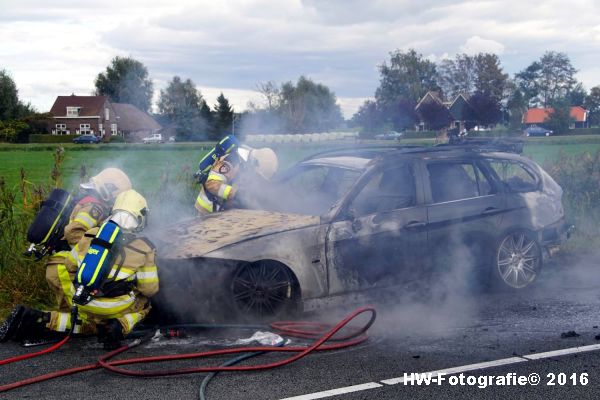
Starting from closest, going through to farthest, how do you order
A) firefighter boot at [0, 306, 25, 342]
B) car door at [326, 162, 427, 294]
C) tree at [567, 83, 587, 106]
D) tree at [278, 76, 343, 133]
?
firefighter boot at [0, 306, 25, 342], car door at [326, 162, 427, 294], tree at [278, 76, 343, 133], tree at [567, 83, 587, 106]

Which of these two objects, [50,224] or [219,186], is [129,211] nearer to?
[50,224]

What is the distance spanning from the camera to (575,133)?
48.1 metres

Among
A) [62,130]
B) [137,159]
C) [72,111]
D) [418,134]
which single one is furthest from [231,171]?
[72,111]

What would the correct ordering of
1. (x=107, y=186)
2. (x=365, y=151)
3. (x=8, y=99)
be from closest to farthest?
(x=107, y=186), (x=365, y=151), (x=8, y=99)

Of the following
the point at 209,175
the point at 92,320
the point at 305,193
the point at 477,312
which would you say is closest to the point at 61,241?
the point at 92,320

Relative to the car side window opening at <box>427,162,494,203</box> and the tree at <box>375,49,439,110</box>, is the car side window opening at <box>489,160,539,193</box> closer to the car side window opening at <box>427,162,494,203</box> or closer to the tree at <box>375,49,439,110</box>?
the car side window opening at <box>427,162,494,203</box>

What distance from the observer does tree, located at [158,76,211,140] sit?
10625mm

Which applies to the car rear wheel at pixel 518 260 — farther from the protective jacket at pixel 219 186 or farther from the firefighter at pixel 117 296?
the firefighter at pixel 117 296

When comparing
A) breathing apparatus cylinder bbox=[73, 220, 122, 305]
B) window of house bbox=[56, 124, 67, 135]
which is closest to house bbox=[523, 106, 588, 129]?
breathing apparatus cylinder bbox=[73, 220, 122, 305]

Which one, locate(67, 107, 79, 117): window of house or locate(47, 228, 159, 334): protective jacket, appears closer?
locate(47, 228, 159, 334): protective jacket

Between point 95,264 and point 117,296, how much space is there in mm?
464

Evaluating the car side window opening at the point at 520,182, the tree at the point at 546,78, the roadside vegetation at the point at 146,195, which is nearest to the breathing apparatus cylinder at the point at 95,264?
the roadside vegetation at the point at 146,195

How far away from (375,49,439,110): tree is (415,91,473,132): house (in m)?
0.12

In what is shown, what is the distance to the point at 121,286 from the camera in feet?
19.5
